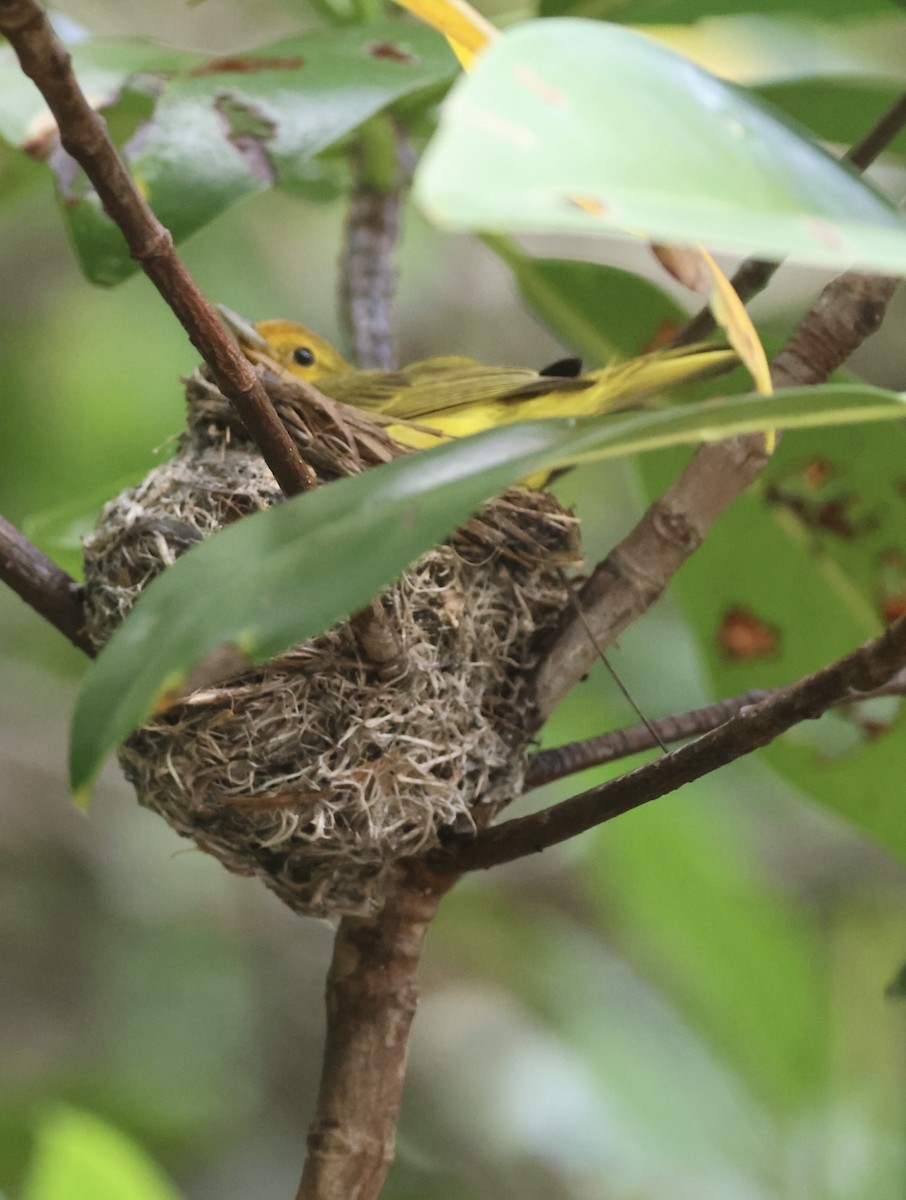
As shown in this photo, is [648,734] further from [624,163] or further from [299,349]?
[299,349]

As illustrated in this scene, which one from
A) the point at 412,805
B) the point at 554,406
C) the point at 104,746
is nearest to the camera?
the point at 104,746

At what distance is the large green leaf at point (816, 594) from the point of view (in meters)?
1.74

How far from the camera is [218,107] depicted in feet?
4.82

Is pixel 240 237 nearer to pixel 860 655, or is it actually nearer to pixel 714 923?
pixel 714 923

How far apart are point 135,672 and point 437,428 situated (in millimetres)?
1063

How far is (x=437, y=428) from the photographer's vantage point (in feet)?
5.80

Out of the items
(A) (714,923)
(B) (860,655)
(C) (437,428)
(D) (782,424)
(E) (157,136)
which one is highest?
(D) (782,424)

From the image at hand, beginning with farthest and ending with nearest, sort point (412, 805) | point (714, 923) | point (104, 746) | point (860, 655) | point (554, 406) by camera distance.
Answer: point (714, 923) < point (554, 406) < point (412, 805) < point (860, 655) < point (104, 746)

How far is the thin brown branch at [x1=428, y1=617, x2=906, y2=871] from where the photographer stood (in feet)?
2.94

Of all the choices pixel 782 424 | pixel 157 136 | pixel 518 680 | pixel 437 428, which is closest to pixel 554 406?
pixel 437 428

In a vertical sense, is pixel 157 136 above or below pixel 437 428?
Result: above

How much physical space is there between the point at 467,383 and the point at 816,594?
0.55 metres

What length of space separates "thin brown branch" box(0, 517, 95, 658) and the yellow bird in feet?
1.39

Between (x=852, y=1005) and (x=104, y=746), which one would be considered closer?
(x=104, y=746)
